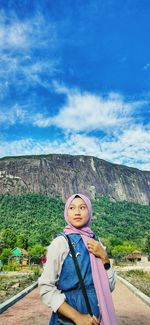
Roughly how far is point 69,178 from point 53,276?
174497 millimetres

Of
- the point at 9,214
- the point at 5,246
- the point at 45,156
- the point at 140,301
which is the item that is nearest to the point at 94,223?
the point at 9,214

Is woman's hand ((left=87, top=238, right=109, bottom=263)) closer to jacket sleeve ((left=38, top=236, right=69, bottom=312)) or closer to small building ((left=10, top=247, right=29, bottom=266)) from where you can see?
jacket sleeve ((left=38, top=236, right=69, bottom=312))

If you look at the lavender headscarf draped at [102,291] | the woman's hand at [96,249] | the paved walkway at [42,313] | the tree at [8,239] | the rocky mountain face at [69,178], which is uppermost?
the rocky mountain face at [69,178]

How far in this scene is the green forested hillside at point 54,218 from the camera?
97.1 metres

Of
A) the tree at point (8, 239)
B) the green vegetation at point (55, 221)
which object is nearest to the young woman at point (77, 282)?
the tree at point (8, 239)

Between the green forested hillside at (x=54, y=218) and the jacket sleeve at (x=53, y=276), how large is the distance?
76404 mm

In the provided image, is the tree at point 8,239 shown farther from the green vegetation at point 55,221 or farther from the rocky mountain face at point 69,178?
the rocky mountain face at point 69,178

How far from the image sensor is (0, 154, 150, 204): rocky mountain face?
6467 inches

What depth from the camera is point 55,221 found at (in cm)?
11012

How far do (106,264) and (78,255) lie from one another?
0.24 m

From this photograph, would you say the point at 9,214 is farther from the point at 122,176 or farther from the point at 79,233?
the point at 79,233

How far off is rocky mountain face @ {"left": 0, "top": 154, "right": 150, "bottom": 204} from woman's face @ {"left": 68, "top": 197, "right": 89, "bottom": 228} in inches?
6074

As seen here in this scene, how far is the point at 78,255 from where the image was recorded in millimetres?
2545

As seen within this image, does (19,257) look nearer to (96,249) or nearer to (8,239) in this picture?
(8,239)
